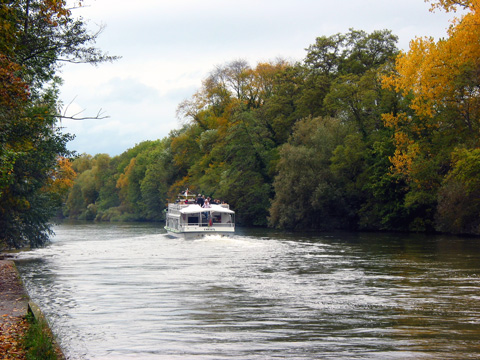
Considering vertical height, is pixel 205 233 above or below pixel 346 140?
below

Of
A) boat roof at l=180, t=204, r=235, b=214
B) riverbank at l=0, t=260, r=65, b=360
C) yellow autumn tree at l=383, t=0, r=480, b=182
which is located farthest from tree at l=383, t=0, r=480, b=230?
riverbank at l=0, t=260, r=65, b=360

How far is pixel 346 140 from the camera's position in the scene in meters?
66.9

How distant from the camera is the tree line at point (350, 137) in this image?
4781 cm

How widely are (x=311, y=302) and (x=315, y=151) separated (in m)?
47.3

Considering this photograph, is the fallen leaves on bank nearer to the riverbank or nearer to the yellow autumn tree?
the riverbank

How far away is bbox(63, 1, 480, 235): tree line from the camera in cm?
4781

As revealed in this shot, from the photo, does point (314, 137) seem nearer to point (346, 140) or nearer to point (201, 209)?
point (346, 140)

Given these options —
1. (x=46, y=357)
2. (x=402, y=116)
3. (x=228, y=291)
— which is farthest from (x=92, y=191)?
(x=46, y=357)

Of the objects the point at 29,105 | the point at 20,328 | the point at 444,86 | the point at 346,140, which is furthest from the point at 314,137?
the point at 20,328

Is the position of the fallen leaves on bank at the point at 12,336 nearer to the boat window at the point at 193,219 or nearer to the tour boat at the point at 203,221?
the tour boat at the point at 203,221

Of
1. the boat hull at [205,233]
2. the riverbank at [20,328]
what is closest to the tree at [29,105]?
the riverbank at [20,328]

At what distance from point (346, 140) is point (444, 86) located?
67.4ft

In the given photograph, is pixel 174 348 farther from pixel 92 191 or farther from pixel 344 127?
pixel 92 191

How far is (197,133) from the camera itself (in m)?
102
